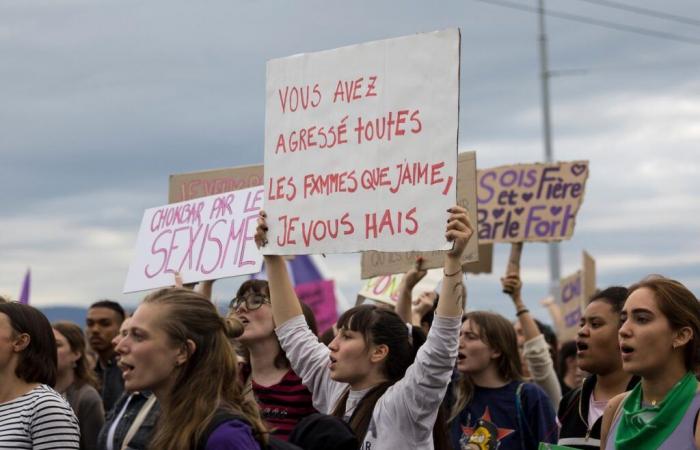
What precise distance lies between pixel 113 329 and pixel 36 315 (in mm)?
3468

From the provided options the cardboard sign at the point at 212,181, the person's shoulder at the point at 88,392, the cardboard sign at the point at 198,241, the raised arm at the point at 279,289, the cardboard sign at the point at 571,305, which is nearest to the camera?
the raised arm at the point at 279,289

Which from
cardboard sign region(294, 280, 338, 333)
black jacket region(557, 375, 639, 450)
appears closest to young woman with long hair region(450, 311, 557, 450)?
black jacket region(557, 375, 639, 450)

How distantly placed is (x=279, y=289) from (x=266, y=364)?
475 mm

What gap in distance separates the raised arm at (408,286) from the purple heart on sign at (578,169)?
294cm

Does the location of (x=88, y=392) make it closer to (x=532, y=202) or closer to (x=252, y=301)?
(x=252, y=301)

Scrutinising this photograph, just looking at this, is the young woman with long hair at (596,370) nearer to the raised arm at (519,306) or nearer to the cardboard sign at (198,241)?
the raised arm at (519,306)

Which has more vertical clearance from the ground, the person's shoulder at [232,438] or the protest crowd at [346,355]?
the protest crowd at [346,355]

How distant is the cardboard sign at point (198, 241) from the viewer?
6.71 meters

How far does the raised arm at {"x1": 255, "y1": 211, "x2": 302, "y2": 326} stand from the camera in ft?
19.2

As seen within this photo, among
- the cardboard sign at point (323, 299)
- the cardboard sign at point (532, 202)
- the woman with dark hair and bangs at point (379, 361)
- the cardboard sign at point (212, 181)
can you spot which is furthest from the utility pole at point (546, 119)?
the woman with dark hair and bangs at point (379, 361)

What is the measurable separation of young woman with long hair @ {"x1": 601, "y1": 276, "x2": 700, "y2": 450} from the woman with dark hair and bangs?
72 centimetres

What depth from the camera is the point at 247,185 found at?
26.5ft

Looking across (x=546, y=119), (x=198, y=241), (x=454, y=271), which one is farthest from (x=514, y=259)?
(x=546, y=119)

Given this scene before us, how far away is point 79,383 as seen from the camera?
24.9 ft
